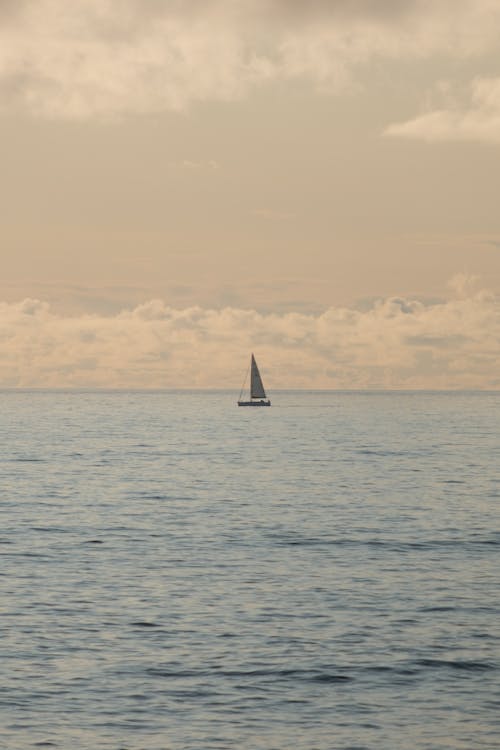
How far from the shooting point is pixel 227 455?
11531cm

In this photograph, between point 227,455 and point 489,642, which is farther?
point 227,455

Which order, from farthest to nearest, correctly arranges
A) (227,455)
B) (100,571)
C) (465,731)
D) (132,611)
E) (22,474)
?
(227,455) → (22,474) → (100,571) → (132,611) → (465,731)

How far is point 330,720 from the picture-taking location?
2256 centimetres

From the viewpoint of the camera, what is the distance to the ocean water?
2230 cm

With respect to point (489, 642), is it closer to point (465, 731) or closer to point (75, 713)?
point (465, 731)

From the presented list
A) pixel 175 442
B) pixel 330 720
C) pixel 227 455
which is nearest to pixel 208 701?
pixel 330 720

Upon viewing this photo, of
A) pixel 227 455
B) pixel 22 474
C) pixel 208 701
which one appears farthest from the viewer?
pixel 227 455

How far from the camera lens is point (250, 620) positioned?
102ft

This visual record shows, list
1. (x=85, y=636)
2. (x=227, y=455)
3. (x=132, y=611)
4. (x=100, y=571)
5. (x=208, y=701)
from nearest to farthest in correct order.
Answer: (x=208, y=701) < (x=85, y=636) < (x=132, y=611) < (x=100, y=571) < (x=227, y=455)

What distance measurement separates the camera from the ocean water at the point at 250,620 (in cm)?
2230

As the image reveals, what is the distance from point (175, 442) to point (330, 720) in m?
126

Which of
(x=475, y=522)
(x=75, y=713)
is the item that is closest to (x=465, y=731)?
(x=75, y=713)

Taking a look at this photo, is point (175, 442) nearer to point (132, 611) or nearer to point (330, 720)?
point (132, 611)

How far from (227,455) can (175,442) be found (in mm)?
33220
